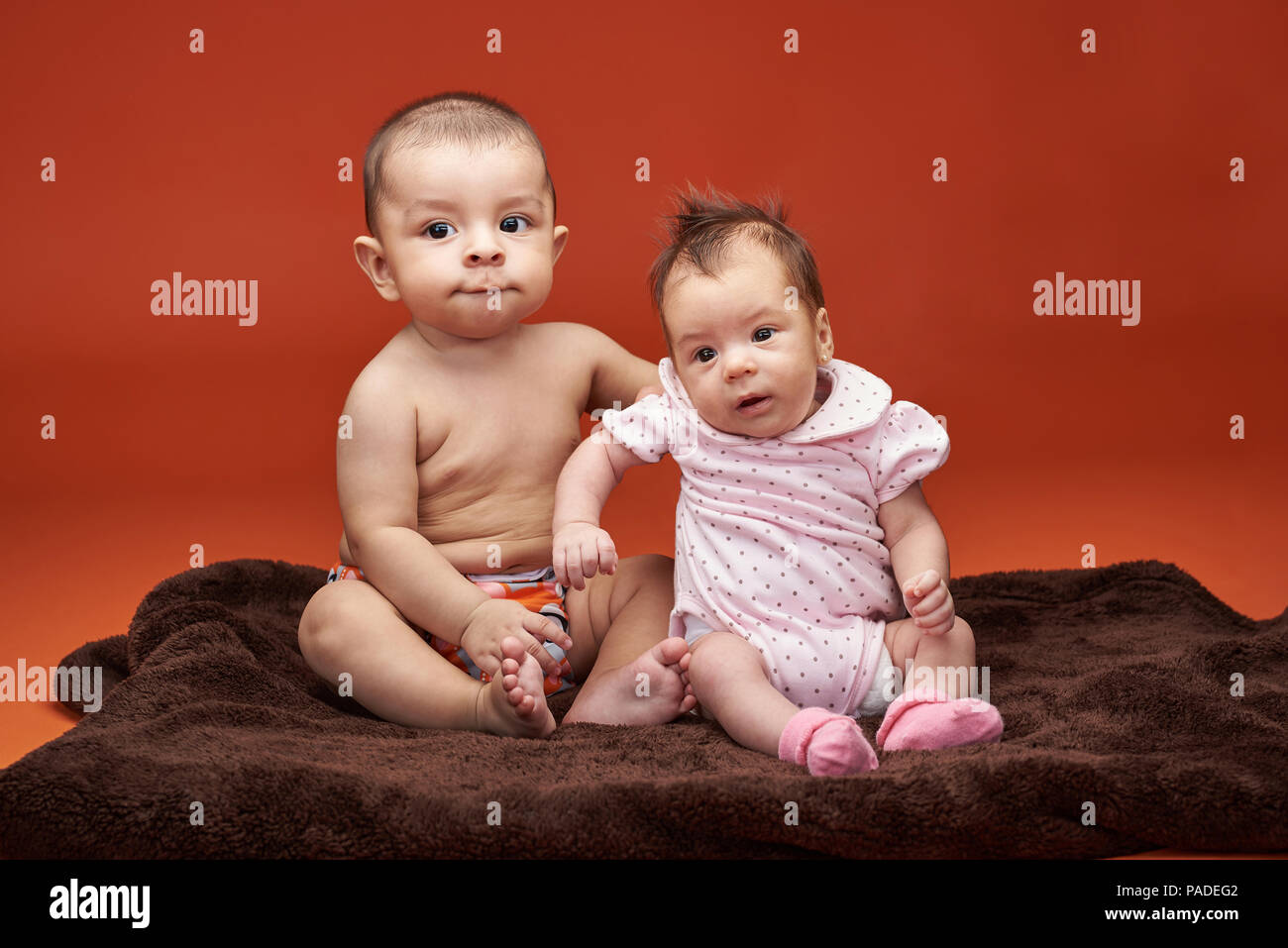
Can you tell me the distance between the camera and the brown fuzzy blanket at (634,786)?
1558mm

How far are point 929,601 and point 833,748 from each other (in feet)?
0.99

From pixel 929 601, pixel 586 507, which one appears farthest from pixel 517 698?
pixel 929 601

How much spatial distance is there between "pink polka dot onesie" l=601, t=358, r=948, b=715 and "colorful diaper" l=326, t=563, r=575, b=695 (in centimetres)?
22

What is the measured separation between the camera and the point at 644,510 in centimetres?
326

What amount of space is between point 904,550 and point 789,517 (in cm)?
16

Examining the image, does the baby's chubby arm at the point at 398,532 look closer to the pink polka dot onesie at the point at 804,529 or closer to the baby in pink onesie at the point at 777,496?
the baby in pink onesie at the point at 777,496

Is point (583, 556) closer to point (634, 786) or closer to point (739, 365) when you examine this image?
point (739, 365)

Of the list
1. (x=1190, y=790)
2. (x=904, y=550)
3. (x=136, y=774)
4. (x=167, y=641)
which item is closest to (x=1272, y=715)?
(x=1190, y=790)

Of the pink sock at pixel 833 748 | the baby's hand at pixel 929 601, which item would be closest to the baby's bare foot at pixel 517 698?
the pink sock at pixel 833 748

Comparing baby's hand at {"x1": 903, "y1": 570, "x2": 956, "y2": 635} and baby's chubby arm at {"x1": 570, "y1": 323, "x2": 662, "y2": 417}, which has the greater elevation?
baby's chubby arm at {"x1": 570, "y1": 323, "x2": 662, "y2": 417}

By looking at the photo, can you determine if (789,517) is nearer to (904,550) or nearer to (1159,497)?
(904,550)

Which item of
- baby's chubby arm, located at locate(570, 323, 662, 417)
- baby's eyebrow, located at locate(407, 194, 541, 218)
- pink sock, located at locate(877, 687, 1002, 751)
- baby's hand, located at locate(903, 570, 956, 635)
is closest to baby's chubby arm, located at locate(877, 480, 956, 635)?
baby's hand, located at locate(903, 570, 956, 635)

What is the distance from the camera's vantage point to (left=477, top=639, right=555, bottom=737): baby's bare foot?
190 centimetres

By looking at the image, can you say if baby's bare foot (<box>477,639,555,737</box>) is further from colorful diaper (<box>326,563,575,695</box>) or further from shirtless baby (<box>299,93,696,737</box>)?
colorful diaper (<box>326,563,575,695</box>)
